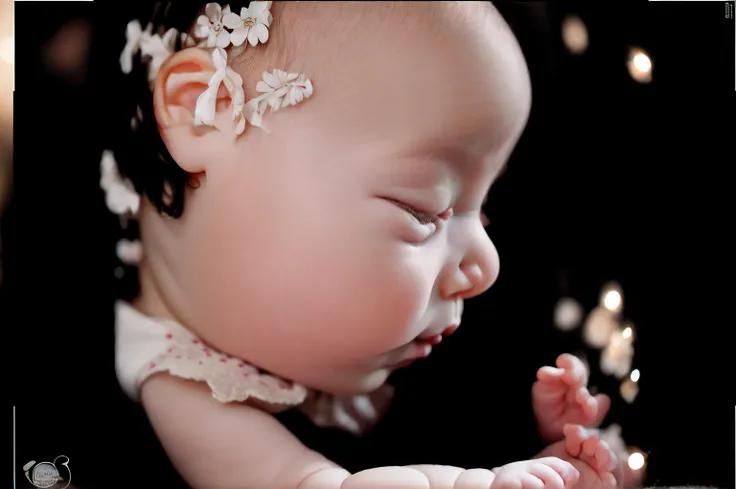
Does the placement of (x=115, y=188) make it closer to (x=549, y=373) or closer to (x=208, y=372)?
(x=208, y=372)

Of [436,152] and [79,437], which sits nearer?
[436,152]

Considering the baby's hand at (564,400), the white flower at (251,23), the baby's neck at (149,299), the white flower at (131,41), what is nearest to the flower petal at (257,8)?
the white flower at (251,23)

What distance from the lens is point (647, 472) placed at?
878mm

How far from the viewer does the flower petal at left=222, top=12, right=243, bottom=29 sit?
78cm

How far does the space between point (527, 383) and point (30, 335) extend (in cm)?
48

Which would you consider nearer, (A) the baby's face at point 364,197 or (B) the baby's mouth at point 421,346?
(A) the baby's face at point 364,197

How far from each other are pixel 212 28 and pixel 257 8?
0.05 m

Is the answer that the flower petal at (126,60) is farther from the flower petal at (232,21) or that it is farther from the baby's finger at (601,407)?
the baby's finger at (601,407)

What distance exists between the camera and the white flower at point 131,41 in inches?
32.8

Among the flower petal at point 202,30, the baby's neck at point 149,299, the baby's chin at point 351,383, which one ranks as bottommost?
the baby's chin at point 351,383

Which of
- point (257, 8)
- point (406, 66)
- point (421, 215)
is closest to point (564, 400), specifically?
point (421, 215)

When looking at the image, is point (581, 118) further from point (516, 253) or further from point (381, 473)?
point (381, 473)

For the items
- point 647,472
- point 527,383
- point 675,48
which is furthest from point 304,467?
point 675,48

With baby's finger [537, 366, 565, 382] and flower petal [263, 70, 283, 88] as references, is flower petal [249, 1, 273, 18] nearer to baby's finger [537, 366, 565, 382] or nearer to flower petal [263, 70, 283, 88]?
flower petal [263, 70, 283, 88]
